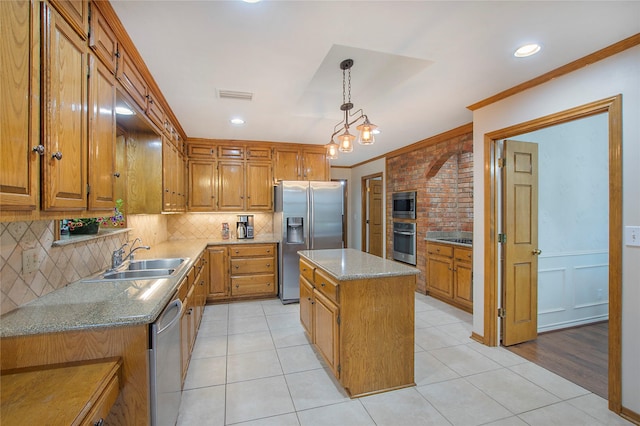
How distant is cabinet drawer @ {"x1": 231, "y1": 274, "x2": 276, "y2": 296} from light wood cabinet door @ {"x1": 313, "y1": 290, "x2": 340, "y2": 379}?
182 centimetres

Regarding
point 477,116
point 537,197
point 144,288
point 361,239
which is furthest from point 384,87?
point 361,239

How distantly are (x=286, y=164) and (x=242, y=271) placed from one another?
1.80 metres

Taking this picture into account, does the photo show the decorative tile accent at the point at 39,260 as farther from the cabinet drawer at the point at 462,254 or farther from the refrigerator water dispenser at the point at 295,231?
the cabinet drawer at the point at 462,254

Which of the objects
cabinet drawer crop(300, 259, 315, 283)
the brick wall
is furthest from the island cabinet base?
the brick wall

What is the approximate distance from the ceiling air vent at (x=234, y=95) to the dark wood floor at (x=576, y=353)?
11.4 feet

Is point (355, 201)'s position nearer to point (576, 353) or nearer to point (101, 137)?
point (576, 353)

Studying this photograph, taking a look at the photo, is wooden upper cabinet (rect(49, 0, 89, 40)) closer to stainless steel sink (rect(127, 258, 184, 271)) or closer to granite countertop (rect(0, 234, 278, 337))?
granite countertop (rect(0, 234, 278, 337))

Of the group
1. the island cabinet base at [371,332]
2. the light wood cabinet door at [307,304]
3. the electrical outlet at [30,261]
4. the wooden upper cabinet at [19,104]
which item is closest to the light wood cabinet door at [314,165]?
the light wood cabinet door at [307,304]

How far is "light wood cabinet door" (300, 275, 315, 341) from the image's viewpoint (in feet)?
8.77

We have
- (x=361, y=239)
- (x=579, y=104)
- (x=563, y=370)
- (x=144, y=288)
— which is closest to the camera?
(x=144, y=288)

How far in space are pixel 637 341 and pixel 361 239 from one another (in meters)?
4.96

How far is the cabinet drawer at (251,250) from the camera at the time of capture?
13.5 ft

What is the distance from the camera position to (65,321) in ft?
3.96

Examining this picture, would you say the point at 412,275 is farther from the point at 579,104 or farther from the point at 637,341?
the point at 579,104
